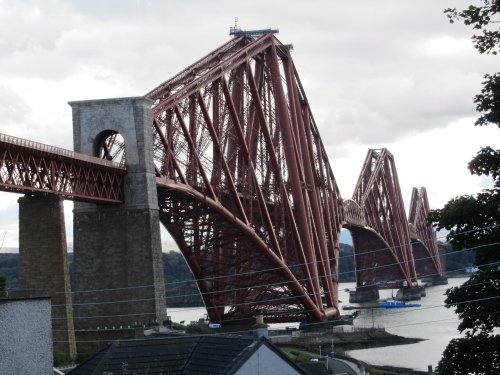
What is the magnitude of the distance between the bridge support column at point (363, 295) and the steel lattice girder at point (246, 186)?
82880mm

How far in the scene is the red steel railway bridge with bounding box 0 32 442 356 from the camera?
5372 centimetres

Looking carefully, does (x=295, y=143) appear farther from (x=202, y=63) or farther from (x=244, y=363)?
(x=244, y=363)

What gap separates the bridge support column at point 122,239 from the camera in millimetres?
55500

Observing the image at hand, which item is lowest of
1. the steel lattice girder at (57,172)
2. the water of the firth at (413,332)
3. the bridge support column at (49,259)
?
the water of the firth at (413,332)

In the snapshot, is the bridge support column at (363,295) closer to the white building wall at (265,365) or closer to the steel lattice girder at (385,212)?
the steel lattice girder at (385,212)

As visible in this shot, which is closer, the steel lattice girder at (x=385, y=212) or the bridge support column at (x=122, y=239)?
the bridge support column at (x=122, y=239)

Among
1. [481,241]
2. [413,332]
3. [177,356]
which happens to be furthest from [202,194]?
[413,332]

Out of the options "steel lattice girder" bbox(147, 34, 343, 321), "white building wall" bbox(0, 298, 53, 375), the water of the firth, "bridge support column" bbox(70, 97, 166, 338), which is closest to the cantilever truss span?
the water of the firth

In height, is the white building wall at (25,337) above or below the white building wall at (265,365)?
above

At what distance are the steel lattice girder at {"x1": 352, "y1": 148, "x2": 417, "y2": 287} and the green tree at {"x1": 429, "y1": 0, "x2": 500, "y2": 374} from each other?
131 meters

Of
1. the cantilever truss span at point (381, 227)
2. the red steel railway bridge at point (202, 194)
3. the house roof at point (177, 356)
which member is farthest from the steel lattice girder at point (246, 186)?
the cantilever truss span at point (381, 227)

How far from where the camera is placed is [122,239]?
56562mm

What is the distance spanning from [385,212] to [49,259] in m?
128

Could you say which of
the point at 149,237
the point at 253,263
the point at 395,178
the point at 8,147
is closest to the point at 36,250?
the point at 8,147
